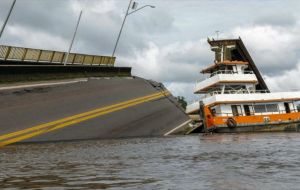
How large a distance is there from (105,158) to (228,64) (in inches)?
1479

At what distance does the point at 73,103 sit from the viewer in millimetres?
35031

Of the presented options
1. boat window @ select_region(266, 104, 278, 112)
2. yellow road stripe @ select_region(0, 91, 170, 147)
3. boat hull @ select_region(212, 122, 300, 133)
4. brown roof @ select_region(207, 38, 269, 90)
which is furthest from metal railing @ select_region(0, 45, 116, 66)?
boat window @ select_region(266, 104, 278, 112)

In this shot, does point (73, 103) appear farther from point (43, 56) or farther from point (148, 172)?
point (148, 172)

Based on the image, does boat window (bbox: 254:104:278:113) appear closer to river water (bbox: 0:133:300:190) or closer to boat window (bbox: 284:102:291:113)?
boat window (bbox: 284:102:291:113)

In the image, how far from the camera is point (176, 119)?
142 ft

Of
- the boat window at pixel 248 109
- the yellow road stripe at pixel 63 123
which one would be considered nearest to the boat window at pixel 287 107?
the boat window at pixel 248 109

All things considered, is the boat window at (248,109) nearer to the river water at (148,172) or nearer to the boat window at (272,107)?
the boat window at (272,107)

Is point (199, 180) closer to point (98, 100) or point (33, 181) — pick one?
point (33, 181)

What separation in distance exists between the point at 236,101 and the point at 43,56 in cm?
2143

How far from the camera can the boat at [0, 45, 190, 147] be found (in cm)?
3034

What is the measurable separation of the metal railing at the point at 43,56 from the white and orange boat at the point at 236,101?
1310 centimetres

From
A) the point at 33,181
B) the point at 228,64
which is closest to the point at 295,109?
the point at 228,64

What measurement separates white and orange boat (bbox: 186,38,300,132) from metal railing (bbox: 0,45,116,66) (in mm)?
13098

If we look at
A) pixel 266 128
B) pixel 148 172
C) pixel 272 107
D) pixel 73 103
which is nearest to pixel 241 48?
pixel 272 107
